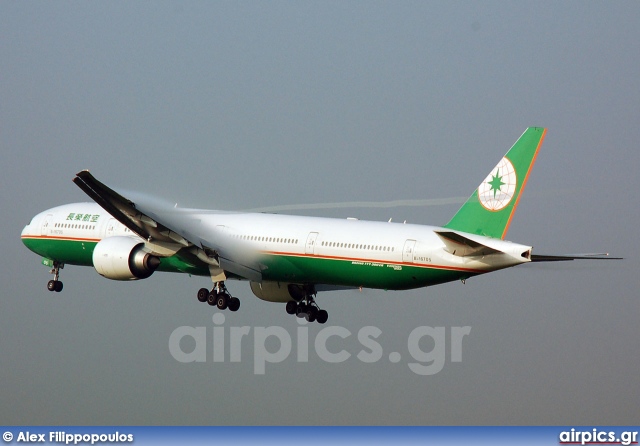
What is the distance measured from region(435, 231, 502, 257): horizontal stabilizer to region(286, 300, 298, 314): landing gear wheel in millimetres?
12563

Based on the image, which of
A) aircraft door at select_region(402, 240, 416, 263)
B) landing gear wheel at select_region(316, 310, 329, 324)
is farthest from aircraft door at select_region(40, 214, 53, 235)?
aircraft door at select_region(402, 240, 416, 263)

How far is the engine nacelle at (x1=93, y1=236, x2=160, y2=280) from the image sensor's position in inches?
2579

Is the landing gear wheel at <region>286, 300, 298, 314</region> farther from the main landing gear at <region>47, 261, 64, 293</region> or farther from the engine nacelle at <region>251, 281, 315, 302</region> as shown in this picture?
the main landing gear at <region>47, 261, 64, 293</region>

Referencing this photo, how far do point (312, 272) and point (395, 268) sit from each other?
439cm

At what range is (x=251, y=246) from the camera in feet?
220

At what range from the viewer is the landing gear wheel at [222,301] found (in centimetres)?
6800

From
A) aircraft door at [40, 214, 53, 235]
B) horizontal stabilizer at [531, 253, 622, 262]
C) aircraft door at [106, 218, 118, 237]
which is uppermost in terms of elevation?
aircraft door at [40, 214, 53, 235]

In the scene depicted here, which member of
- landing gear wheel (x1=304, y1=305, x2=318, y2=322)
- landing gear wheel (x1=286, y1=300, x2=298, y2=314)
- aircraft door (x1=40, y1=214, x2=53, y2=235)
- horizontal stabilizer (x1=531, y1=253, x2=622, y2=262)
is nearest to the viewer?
horizontal stabilizer (x1=531, y1=253, x2=622, y2=262)

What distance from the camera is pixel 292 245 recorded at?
65875mm

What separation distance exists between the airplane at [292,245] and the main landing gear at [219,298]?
0.05 metres

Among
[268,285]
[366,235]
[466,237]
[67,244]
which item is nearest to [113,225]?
[67,244]

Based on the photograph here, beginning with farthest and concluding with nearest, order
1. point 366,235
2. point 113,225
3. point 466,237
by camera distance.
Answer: point 113,225
point 366,235
point 466,237

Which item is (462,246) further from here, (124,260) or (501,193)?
(124,260)

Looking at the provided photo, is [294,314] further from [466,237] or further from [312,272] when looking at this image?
[466,237]
